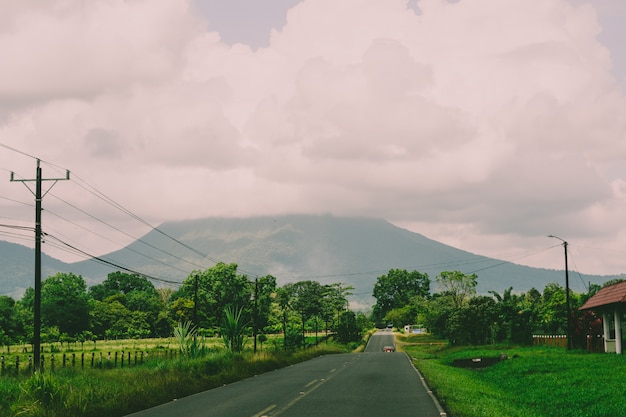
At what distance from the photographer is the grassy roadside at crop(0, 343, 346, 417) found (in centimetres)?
1659

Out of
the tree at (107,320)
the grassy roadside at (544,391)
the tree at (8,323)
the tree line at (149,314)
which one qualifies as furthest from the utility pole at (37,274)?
the tree at (107,320)

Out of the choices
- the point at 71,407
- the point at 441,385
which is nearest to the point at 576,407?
the point at 441,385

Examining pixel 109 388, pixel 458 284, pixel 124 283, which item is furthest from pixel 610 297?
pixel 124 283

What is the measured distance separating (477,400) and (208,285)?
296 ft

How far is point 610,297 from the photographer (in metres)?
40.4

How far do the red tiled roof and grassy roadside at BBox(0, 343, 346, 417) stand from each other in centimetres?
2262

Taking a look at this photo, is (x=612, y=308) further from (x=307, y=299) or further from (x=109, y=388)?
(x=307, y=299)

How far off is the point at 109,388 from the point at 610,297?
32624 mm

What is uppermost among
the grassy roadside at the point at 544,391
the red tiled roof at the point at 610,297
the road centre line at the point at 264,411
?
the red tiled roof at the point at 610,297

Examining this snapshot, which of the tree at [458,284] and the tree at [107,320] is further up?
the tree at [458,284]

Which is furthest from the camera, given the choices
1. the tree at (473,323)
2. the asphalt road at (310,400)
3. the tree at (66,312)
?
the tree at (66,312)

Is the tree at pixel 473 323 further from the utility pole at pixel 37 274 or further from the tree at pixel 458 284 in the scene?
the utility pole at pixel 37 274

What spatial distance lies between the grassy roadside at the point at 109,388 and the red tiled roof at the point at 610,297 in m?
22.6

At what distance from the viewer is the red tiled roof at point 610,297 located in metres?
38.0
